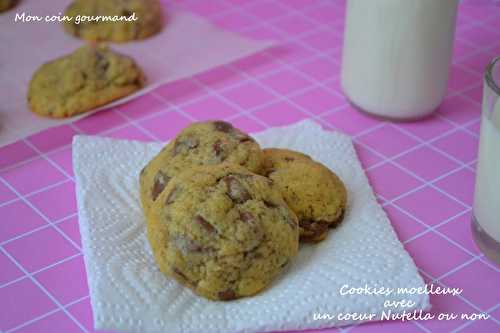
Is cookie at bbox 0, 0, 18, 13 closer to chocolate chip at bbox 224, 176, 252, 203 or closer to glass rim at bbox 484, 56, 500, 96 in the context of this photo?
chocolate chip at bbox 224, 176, 252, 203

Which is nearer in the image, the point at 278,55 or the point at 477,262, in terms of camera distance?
A: the point at 477,262

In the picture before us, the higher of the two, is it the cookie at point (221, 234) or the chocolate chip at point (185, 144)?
the chocolate chip at point (185, 144)

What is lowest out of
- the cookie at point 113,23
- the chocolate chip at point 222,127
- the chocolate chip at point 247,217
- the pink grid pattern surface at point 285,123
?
the pink grid pattern surface at point 285,123

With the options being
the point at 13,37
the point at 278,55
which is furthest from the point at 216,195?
the point at 13,37

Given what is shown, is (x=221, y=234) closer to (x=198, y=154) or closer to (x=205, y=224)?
(x=205, y=224)

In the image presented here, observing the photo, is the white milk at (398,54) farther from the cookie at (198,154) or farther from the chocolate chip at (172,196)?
the chocolate chip at (172,196)

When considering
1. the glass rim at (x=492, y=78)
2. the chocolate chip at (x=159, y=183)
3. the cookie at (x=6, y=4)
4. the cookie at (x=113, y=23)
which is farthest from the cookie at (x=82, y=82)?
the glass rim at (x=492, y=78)

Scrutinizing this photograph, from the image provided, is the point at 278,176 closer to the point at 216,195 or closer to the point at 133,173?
the point at 216,195
